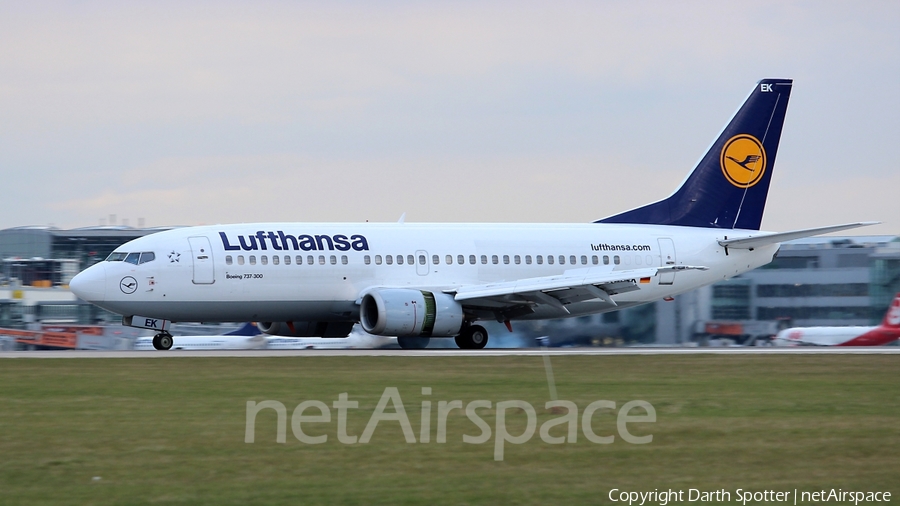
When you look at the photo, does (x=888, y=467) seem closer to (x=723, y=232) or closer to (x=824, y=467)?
(x=824, y=467)

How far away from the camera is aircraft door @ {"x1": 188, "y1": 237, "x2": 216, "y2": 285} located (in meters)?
32.9

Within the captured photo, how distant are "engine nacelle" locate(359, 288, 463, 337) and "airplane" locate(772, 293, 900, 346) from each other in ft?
67.9

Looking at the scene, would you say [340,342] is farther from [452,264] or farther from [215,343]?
[452,264]

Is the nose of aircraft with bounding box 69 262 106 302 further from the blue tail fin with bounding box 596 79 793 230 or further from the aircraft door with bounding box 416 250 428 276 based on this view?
the blue tail fin with bounding box 596 79 793 230

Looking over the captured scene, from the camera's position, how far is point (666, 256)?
38719mm

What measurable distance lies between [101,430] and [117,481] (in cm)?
319

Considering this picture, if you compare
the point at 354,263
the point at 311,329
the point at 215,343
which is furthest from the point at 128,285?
the point at 215,343

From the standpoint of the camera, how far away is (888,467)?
1297 cm

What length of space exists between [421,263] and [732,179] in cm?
1215

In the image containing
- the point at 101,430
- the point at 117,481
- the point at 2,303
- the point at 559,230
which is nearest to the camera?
the point at 117,481

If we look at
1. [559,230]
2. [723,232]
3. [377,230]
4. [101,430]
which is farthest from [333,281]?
[101,430]

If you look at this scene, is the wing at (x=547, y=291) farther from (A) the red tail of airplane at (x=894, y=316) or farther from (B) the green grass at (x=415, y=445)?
(A) the red tail of airplane at (x=894, y=316)

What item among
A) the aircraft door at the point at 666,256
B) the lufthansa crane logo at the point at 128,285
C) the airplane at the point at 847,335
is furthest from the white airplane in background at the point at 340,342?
the airplane at the point at 847,335

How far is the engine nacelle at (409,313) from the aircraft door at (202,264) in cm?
448
